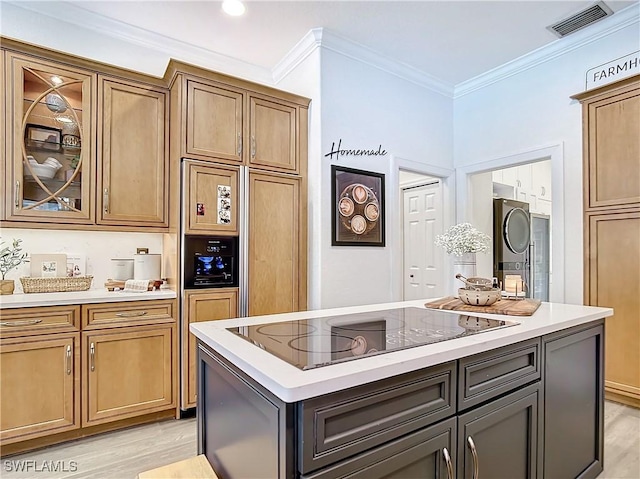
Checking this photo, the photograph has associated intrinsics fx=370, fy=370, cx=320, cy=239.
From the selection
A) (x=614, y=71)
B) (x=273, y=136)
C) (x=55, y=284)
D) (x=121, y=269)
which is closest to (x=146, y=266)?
(x=121, y=269)

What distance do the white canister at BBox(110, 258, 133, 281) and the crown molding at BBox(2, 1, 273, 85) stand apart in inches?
72.1

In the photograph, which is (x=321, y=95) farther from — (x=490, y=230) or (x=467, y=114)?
(x=490, y=230)

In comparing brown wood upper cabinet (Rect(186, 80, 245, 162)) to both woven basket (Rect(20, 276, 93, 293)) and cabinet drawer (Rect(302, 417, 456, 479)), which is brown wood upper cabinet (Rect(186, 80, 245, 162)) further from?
cabinet drawer (Rect(302, 417, 456, 479))

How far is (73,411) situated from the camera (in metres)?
2.27

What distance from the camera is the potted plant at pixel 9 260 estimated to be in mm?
2398

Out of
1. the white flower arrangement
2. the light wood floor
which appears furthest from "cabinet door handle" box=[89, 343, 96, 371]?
the white flower arrangement

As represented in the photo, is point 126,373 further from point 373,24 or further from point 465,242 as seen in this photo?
point 373,24

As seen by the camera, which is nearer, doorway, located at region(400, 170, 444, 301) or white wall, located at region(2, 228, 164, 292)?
white wall, located at region(2, 228, 164, 292)

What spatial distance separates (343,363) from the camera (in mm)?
1012

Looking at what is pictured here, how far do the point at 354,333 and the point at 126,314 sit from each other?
177 cm

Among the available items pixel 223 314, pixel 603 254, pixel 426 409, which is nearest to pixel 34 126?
pixel 223 314

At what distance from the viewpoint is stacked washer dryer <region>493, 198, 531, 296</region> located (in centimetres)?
456

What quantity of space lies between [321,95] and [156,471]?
2.88m

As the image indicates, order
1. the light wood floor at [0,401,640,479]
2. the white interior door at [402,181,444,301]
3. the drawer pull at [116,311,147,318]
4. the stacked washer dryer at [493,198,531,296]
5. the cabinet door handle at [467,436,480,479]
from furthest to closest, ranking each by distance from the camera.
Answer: the stacked washer dryer at [493,198,531,296], the white interior door at [402,181,444,301], the drawer pull at [116,311,147,318], the light wood floor at [0,401,640,479], the cabinet door handle at [467,436,480,479]
